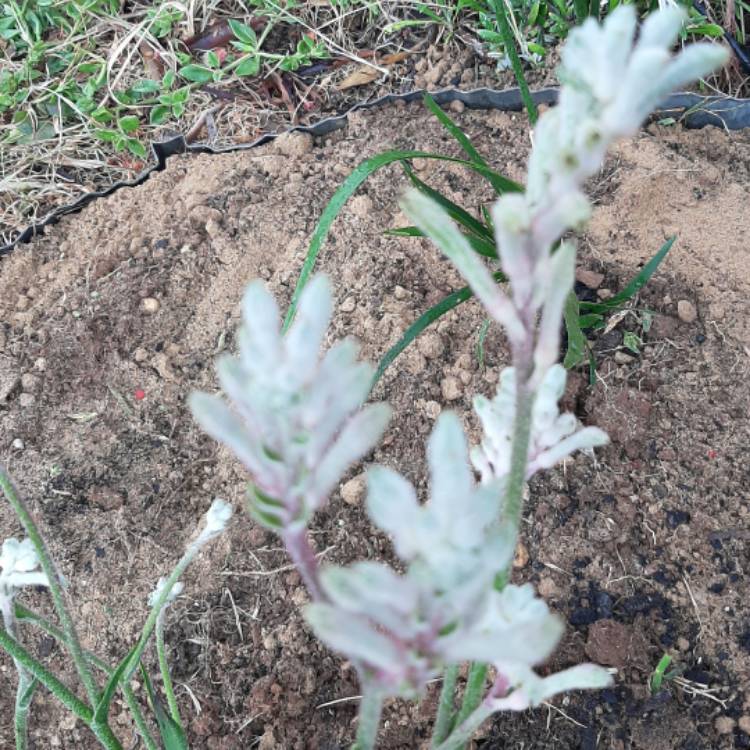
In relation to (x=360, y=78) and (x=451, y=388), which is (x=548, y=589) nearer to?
(x=451, y=388)

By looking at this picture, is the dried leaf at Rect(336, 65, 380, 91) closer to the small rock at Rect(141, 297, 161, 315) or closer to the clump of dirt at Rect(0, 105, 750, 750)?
the clump of dirt at Rect(0, 105, 750, 750)

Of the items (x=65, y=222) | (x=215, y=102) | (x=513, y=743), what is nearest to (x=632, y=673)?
(x=513, y=743)

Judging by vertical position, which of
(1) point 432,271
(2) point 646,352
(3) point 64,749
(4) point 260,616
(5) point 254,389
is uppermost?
(5) point 254,389

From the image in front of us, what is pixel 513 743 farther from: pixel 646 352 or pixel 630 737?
pixel 646 352

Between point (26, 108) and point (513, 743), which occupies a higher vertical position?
point (26, 108)

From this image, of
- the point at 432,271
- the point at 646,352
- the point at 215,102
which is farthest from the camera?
the point at 215,102

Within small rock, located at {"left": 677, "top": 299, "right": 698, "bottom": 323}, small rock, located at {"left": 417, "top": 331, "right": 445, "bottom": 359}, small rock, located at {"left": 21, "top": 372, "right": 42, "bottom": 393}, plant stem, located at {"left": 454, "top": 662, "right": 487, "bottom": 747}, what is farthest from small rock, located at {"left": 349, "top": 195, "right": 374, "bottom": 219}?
plant stem, located at {"left": 454, "top": 662, "right": 487, "bottom": 747}
